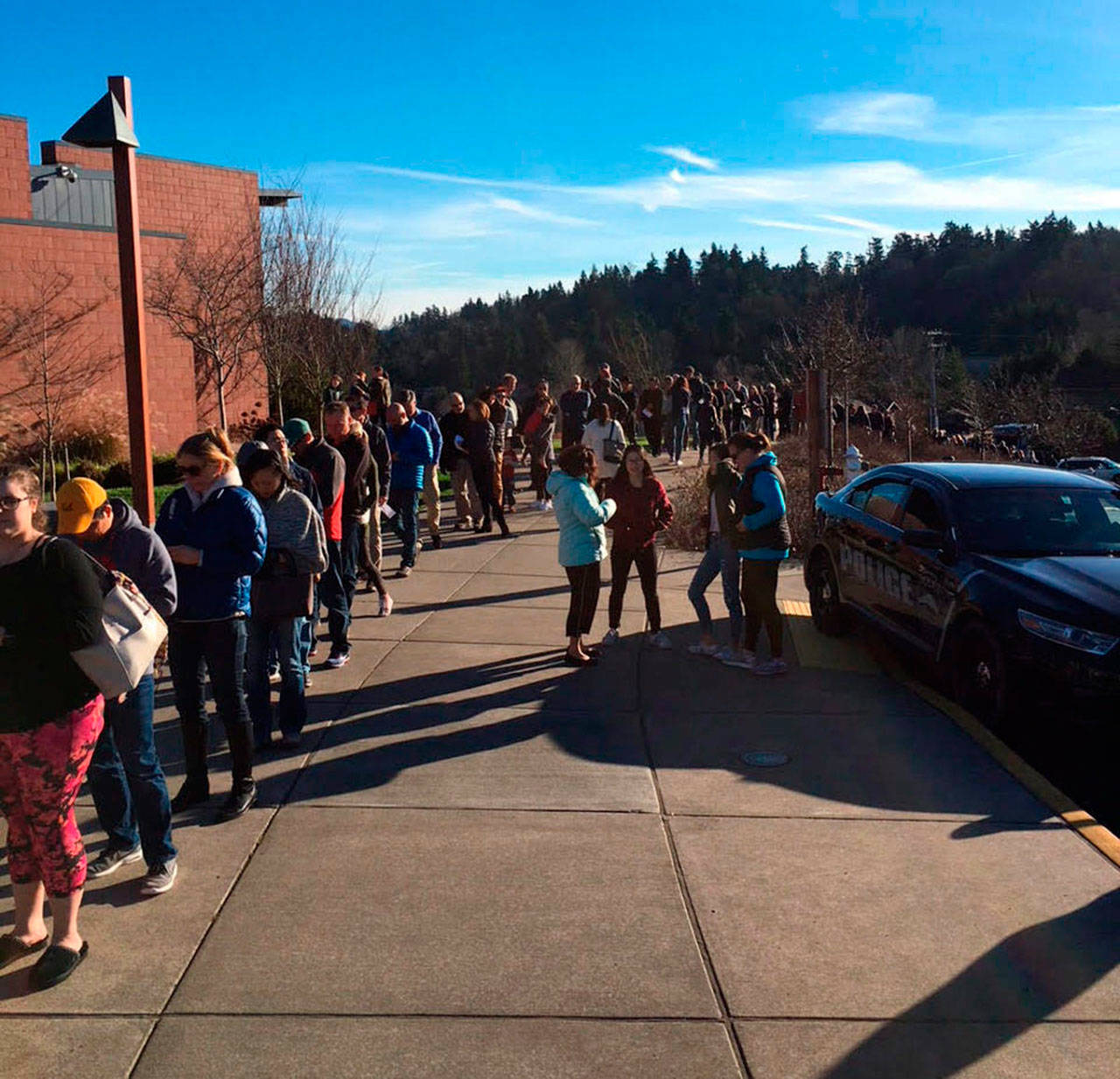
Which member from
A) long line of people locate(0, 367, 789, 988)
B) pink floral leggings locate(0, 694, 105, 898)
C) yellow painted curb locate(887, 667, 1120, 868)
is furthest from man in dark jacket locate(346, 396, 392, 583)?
pink floral leggings locate(0, 694, 105, 898)

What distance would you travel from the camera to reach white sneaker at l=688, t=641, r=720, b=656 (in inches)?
347

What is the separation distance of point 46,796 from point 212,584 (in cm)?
149

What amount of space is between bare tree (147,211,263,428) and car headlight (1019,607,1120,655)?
1913cm

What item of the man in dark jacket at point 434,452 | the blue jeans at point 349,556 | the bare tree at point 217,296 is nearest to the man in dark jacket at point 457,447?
the man in dark jacket at point 434,452

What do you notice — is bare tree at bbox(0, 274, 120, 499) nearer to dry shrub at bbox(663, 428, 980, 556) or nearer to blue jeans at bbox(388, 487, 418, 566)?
dry shrub at bbox(663, 428, 980, 556)

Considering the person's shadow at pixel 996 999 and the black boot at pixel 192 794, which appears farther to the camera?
the black boot at pixel 192 794

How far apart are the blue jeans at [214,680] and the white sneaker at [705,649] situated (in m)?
4.17

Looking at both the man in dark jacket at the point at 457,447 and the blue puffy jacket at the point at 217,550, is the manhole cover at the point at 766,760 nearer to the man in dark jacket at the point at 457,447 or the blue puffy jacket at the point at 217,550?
the blue puffy jacket at the point at 217,550

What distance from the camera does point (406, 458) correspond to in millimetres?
11391

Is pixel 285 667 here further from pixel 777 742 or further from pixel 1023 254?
pixel 1023 254

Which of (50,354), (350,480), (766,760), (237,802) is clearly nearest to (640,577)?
(350,480)

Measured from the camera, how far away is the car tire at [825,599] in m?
9.71

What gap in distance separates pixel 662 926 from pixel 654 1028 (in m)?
0.71

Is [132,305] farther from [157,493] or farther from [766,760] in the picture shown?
[157,493]
